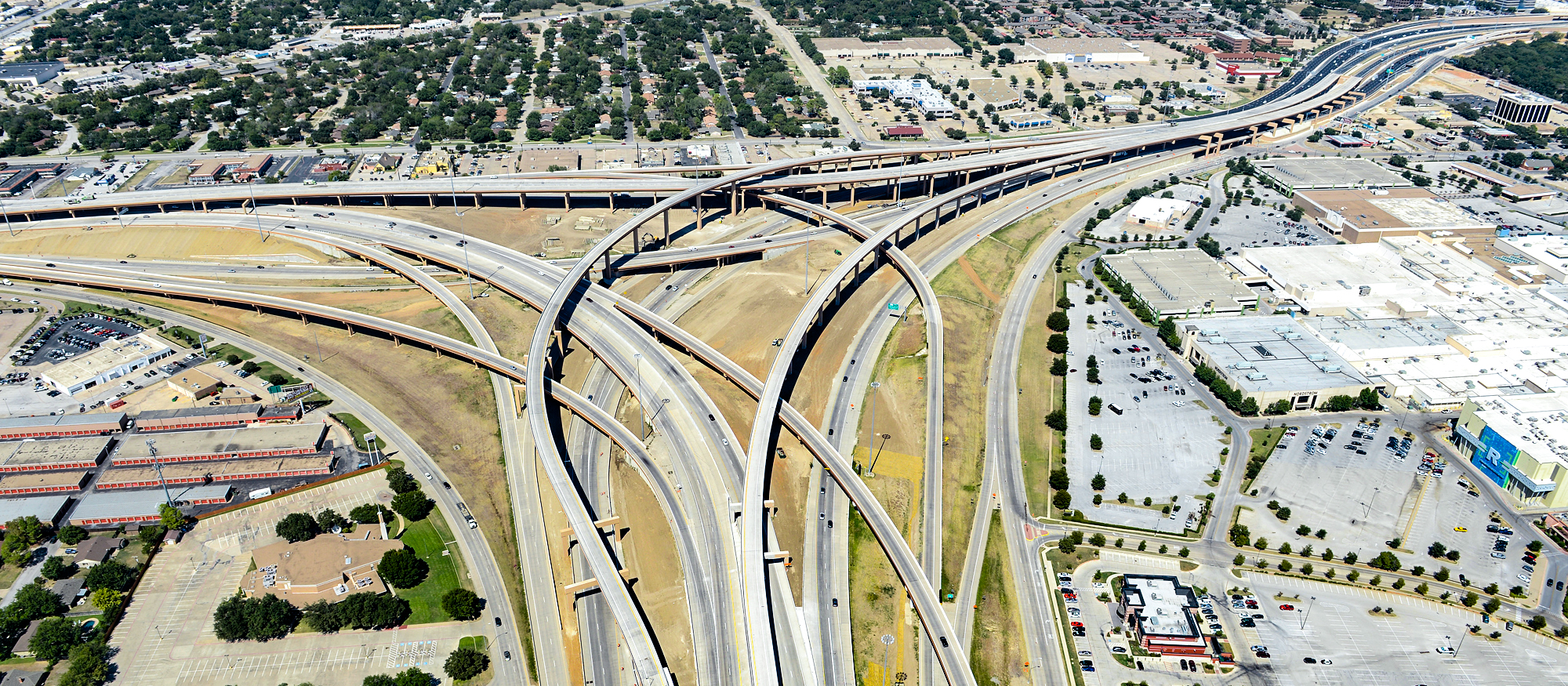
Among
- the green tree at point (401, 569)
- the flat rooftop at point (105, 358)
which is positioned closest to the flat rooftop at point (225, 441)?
the flat rooftop at point (105, 358)

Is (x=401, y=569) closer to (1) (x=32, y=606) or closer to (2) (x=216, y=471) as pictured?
(1) (x=32, y=606)

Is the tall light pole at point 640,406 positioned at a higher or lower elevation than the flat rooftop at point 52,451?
higher

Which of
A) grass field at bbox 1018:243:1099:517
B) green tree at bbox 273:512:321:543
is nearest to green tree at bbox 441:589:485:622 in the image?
green tree at bbox 273:512:321:543

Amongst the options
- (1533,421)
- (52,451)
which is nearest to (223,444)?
(52,451)

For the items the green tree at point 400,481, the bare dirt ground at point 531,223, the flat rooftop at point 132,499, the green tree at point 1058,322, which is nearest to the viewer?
the flat rooftop at point 132,499

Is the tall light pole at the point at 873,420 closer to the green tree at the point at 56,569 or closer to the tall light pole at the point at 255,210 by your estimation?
the green tree at the point at 56,569

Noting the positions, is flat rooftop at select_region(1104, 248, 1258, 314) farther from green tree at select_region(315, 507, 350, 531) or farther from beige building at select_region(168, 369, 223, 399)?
beige building at select_region(168, 369, 223, 399)
